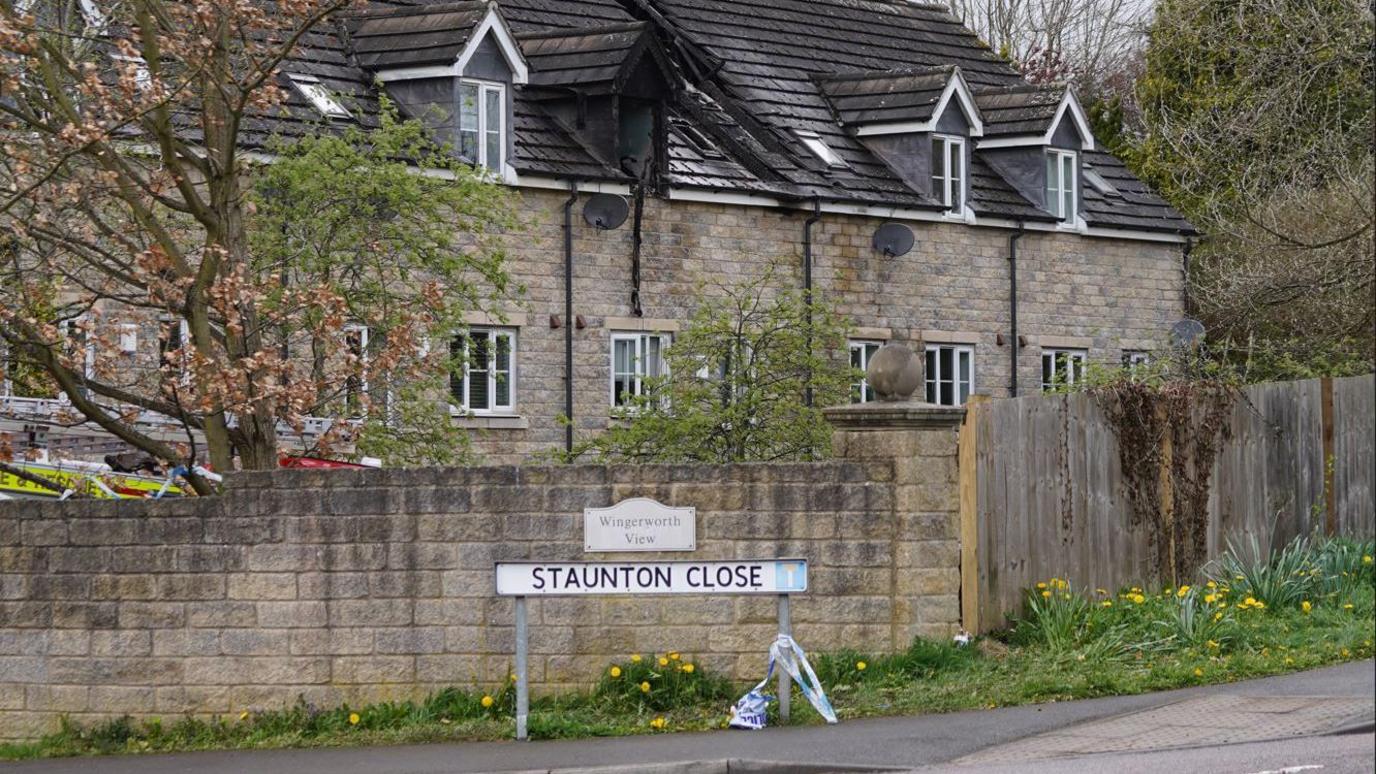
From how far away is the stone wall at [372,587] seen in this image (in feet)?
43.9

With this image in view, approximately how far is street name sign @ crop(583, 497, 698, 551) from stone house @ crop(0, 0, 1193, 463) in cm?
732

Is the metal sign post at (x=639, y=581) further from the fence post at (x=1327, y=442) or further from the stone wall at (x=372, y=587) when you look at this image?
the fence post at (x=1327, y=442)

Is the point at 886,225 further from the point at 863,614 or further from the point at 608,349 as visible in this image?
the point at 863,614

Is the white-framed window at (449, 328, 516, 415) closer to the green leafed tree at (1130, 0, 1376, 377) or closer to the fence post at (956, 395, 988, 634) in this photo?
the green leafed tree at (1130, 0, 1376, 377)

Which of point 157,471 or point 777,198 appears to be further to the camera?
point 777,198

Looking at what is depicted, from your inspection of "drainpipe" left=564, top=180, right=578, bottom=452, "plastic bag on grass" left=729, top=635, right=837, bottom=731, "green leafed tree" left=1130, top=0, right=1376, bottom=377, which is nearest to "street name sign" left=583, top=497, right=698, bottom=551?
"plastic bag on grass" left=729, top=635, right=837, bottom=731

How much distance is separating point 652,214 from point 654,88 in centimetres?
157

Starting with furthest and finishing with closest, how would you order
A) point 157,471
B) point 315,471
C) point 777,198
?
point 777,198, point 157,471, point 315,471

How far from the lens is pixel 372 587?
13391 millimetres

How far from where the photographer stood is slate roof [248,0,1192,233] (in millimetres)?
25391

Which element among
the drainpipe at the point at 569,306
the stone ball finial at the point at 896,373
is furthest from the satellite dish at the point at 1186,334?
the stone ball finial at the point at 896,373

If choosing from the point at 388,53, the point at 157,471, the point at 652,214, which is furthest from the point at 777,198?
the point at 157,471

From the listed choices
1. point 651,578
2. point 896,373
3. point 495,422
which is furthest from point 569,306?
point 651,578

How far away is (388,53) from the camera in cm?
2525
